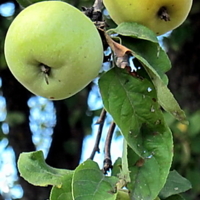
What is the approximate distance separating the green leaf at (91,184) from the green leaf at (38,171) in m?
0.06

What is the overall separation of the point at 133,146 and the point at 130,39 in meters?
0.23

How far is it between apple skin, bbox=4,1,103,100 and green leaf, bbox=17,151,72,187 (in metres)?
0.18

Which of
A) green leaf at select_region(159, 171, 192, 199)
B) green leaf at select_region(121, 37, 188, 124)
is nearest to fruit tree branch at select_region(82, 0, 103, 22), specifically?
green leaf at select_region(121, 37, 188, 124)

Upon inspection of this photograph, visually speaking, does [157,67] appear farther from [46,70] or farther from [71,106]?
[71,106]

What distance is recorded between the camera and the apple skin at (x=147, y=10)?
1080mm

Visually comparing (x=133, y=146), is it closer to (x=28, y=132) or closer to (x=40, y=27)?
(x=40, y=27)

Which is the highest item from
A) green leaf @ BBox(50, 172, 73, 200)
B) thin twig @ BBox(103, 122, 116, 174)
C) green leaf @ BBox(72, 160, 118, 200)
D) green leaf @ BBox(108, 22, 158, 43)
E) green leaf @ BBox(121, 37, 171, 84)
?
green leaf @ BBox(108, 22, 158, 43)

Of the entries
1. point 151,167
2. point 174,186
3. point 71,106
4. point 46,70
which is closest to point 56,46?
point 46,70

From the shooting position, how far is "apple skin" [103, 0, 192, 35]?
1.08 meters

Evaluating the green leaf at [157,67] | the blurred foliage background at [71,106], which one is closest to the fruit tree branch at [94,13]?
the green leaf at [157,67]

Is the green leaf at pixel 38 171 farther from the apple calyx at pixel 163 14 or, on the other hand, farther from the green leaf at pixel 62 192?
the apple calyx at pixel 163 14

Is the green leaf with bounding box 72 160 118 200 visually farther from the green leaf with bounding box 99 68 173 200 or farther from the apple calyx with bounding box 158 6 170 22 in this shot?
the apple calyx with bounding box 158 6 170 22

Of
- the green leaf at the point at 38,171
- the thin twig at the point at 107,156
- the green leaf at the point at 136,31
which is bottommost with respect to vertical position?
the thin twig at the point at 107,156

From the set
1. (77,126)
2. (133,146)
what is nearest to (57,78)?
→ (133,146)
